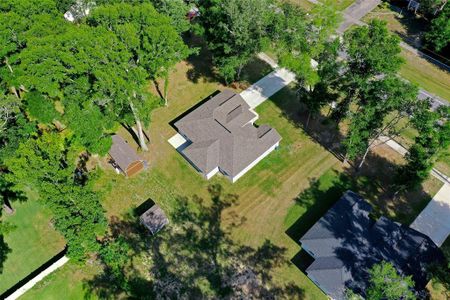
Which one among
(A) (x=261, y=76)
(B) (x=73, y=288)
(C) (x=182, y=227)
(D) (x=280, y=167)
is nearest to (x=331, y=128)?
(D) (x=280, y=167)

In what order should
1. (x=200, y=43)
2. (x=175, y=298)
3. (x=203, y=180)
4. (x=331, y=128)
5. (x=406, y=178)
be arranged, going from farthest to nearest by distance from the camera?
(x=200, y=43), (x=331, y=128), (x=203, y=180), (x=406, y=178), (x=175, y=298)

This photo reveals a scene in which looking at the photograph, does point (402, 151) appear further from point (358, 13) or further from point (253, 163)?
point (358, 13)

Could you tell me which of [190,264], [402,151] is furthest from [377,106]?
[190,264]

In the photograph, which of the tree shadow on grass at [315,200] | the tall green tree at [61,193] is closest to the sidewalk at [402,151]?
the tree shadow on grass at [315,200]

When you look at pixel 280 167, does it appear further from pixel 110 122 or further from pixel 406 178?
pixel 110 122

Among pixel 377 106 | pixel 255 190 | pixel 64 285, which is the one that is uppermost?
pixel 64 285

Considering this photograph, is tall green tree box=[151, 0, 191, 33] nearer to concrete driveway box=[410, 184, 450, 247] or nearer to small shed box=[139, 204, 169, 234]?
small shed box=[139, 204, 169, 234]
